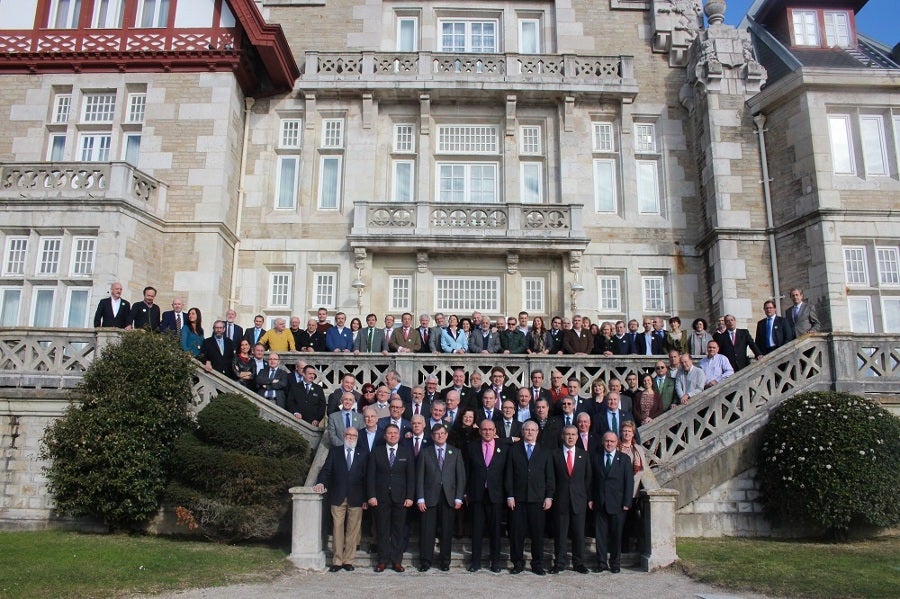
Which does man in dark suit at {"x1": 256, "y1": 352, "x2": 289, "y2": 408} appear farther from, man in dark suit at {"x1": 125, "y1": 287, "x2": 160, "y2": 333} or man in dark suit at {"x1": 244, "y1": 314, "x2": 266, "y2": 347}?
man in dark suit at {"x1": 125, "y1": 287, "x2": 160, "y2": 333}

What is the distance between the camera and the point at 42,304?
16.0 m

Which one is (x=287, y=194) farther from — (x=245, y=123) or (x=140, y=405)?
(x=140, y=405)

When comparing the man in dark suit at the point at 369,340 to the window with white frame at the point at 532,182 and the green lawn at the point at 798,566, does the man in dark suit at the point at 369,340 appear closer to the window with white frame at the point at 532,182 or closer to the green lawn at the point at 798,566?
the green lawn at the point at 798,566

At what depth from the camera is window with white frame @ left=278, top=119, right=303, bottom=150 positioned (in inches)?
768

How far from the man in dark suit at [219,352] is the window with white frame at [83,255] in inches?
202

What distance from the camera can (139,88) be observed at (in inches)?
733

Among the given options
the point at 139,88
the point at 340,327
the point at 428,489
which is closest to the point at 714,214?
the point at 340,327

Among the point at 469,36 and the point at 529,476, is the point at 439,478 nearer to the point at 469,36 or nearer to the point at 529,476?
the point at 529,476

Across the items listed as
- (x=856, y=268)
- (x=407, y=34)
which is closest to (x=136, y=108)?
(x=407, y=34)

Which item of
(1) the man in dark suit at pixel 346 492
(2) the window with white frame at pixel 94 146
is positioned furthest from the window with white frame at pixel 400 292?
(1) the man in dark suit at pixel 346 492

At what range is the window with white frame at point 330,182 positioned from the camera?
62.6 feet

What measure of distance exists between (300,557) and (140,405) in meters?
3.76

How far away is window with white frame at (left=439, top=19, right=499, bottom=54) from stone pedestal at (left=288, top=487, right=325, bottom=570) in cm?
1500

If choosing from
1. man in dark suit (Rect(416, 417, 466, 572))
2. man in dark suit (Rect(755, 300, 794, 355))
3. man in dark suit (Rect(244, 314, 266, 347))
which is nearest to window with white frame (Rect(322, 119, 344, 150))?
man in dark suit (Rect(244, 314, 266, 347))
